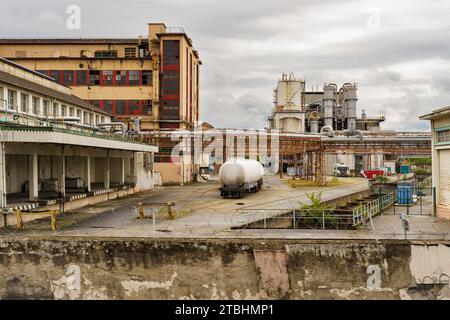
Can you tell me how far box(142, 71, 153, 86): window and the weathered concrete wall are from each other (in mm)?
39777

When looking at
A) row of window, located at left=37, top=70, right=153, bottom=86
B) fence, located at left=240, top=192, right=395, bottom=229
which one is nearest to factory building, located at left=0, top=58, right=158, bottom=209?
fence, located at left=240, top=192, right=395, bottom=229

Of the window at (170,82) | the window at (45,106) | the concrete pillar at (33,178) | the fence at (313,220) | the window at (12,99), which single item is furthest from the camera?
the window at (170,82)

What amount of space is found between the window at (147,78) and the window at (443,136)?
3722 cm

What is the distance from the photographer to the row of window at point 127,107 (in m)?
52.8

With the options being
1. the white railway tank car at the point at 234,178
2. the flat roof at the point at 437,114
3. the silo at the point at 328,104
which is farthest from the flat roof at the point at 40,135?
the silo at the point at 328,104

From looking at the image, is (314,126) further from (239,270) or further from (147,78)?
(239,270)

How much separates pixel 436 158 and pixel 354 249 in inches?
394

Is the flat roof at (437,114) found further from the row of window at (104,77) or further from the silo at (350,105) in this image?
the silo at (350,105)

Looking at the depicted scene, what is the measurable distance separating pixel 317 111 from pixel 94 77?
146 ft

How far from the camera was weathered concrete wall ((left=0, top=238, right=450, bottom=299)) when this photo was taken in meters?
13.9

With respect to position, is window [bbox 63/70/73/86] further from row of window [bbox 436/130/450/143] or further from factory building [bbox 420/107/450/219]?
row of window [bbox 436/130/450/143]

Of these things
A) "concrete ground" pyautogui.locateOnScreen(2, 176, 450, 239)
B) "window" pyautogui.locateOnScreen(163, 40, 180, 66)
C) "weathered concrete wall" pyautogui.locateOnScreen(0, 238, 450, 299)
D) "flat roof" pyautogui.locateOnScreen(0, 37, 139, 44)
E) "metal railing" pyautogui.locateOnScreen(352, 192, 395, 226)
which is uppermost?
"flat roof" pyautogui.locateOnScreen(0, 37, 139, 44)

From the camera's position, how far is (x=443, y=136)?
2072 cm

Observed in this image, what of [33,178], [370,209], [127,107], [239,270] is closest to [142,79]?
[127,107]
